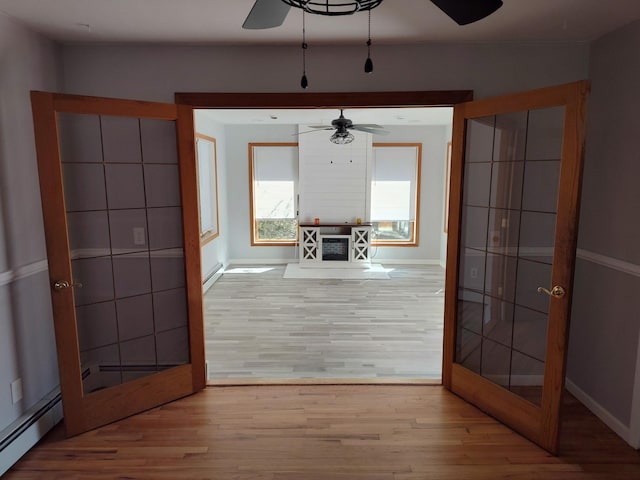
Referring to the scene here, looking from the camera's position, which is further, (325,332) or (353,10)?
(325,332)

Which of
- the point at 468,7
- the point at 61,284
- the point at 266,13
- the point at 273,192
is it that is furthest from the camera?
the point at 273,192

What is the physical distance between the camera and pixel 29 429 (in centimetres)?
235

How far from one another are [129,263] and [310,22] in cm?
197

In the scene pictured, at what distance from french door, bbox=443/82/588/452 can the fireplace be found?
423 cm

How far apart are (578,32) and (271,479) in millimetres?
3210

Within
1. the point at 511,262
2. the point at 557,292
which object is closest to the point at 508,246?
the point at 511,262

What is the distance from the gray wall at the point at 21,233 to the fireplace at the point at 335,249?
16.0 ft

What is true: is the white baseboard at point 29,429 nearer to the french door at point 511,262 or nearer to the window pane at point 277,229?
the french door at point 511,262

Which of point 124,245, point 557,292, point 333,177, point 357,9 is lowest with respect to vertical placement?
point 557,292

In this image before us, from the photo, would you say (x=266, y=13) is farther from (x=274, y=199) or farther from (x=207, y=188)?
(x=274, y=199)

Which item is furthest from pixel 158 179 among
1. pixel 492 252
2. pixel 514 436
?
pixel 514 436

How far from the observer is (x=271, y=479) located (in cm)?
212

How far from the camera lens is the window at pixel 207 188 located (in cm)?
583

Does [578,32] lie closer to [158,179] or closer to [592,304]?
[592,304]
